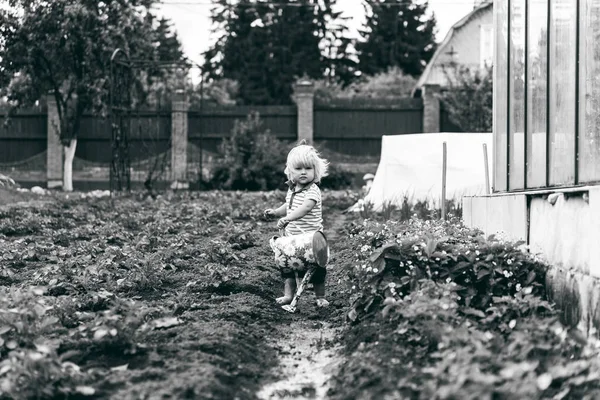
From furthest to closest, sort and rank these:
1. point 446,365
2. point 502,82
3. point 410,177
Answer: point 410,177, point 502,82, point 446,365

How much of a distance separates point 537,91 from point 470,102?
64.4 ft

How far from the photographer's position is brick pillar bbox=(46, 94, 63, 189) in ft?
88.5

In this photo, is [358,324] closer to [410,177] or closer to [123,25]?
[410,177]

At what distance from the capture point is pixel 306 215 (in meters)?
6.39

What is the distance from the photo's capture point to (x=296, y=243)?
6340 millimetres

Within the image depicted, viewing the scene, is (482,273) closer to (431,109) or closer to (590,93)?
(590,93)

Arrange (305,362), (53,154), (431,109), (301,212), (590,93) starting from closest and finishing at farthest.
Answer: (305,362)
(590,93)
(301,212)
(431,109)
(53,154)

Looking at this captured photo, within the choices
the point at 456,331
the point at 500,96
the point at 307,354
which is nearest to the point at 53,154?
the point at 500,96

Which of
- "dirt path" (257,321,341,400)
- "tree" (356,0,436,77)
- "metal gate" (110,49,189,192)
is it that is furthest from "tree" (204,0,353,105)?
"dirt path" (257,321,341,400)

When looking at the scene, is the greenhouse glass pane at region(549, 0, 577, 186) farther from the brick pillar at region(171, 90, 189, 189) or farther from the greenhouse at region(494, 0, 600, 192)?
the brick pillar at region(171, 90, 189, 189)

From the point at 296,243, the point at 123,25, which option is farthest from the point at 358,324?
the point at 123,25

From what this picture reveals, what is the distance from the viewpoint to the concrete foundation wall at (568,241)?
4668 millimetres

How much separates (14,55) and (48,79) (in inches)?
42.6

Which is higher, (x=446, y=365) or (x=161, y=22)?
(x=161, y=22)
